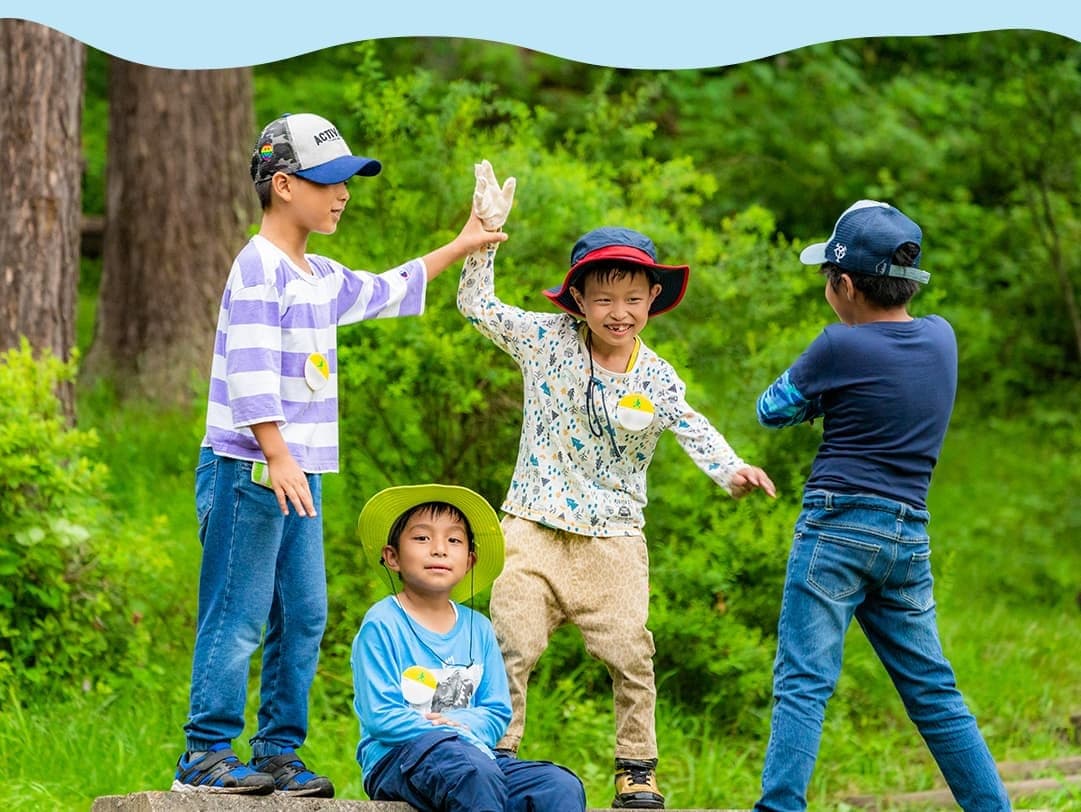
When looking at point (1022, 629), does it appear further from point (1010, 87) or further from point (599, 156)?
point (1010, 87)

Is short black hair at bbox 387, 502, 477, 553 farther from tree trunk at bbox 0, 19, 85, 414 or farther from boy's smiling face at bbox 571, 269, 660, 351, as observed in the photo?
tree trunk at bbox 0, 19, 85, 414

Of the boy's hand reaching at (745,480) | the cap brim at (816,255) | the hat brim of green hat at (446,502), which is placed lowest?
the hat brim of green hat at (446,502)

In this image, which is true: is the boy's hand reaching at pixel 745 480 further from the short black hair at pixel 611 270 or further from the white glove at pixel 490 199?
the white glove at pixel 490 199

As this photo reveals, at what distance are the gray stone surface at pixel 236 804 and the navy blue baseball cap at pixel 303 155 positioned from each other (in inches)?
59.8

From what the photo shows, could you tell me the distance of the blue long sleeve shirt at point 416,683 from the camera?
391 centimetres

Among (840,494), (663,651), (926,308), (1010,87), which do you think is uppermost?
(1010,87)

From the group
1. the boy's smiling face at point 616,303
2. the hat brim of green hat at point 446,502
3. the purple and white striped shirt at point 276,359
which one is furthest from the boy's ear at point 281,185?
the boy's smiling face at point 616,303

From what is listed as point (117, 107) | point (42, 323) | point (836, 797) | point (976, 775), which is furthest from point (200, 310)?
point (976, 775)

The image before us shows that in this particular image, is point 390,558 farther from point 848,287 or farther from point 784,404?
point 848,287

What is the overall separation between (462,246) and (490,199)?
0.16m

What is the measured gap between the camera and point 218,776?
384cm

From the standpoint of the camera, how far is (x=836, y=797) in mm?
6223

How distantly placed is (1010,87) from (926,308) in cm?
531

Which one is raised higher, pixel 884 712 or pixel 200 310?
pixel 200 310
